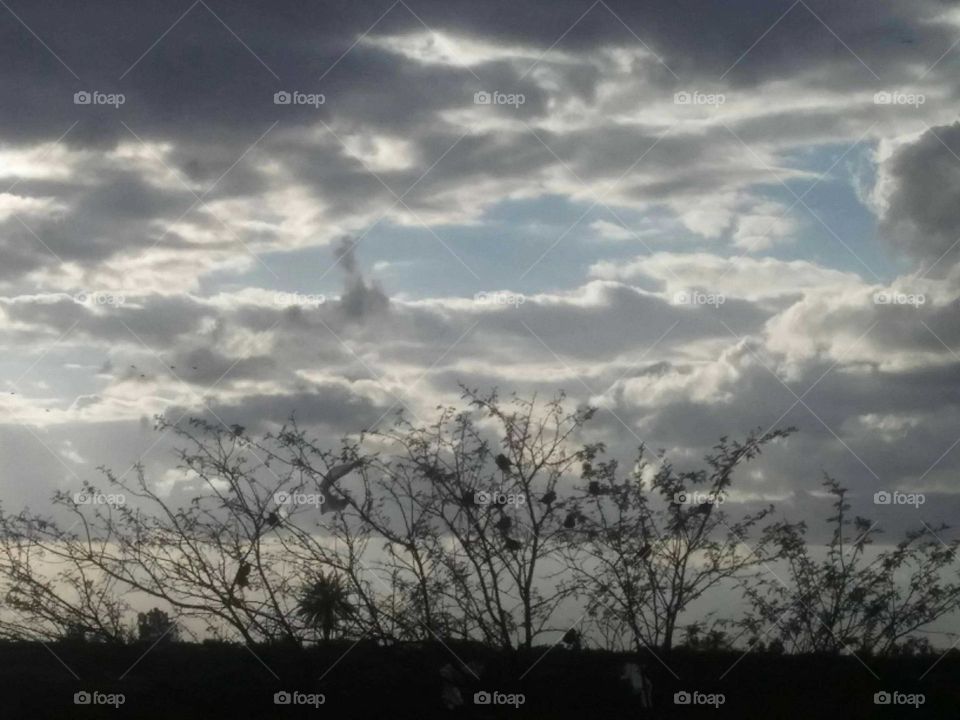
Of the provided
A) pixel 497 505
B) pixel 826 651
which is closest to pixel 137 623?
pixel 497 505

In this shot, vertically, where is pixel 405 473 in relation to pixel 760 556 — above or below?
above

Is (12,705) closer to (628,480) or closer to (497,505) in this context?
(497,505)

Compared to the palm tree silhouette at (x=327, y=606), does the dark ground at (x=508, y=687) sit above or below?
below

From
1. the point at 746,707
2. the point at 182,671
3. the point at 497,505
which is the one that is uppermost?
the point at 497,505

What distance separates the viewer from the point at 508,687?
8.51 metres

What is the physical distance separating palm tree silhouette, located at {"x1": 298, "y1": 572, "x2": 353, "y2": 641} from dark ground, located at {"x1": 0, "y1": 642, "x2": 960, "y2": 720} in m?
0.18

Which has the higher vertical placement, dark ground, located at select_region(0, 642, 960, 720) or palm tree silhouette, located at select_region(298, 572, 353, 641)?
palm tree silhouette, located at select_region(298, 572, 353, 641)

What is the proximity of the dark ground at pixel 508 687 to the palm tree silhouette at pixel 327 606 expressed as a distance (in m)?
0.18

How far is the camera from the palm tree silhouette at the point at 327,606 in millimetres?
8523

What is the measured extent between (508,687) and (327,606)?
136cm

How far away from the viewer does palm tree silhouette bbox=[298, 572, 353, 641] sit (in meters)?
8.52

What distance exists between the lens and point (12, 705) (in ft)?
28.2

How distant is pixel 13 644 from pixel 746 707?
5.46m

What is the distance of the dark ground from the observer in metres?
8.42
